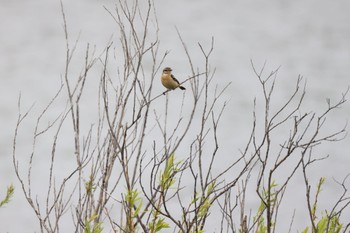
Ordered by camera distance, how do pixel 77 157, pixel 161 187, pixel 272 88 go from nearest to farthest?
pixel 161 187
pixel 272 88
pixel 77 157

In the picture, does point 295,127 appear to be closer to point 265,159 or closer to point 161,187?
point 265,159

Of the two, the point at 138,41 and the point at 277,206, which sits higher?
the point at 138,41

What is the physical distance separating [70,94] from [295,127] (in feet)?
4.54

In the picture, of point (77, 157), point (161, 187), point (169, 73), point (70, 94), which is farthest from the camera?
point (169, 73)

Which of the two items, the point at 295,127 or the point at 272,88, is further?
the point at 272,88

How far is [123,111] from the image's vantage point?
282 centimetres

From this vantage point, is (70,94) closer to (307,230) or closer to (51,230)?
(51,230)

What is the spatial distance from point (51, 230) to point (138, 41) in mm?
1261

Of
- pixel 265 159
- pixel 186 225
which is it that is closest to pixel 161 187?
pixel 186 225

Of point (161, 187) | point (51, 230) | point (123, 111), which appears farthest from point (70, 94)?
point (161, 187)

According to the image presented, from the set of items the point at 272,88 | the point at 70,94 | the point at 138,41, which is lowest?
the point at 272,88

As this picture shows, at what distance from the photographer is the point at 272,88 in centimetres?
248

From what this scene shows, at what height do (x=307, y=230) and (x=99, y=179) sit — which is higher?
(x=99, y=179)

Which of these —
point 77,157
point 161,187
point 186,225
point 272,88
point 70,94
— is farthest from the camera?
point 70,94
